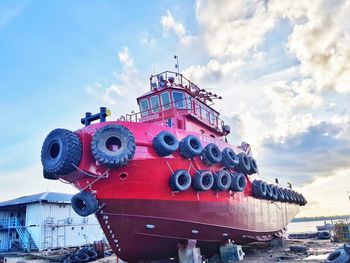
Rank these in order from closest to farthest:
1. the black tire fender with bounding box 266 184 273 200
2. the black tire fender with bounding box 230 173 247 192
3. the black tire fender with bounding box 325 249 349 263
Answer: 1. the black tire fender with bounding box 325 249 349 263
2. the black tire fender with bounding box 230 173 247 192
3. the black tire fender with bounding box 266 184 273 200

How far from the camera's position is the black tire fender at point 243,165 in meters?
15.5

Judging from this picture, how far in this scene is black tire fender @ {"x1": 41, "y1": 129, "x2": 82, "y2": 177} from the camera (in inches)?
405

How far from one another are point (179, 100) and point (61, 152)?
6757 millimetres

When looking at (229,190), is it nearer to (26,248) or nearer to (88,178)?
(88,178)

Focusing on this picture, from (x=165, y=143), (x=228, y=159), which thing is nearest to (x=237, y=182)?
(x=228, y=159)

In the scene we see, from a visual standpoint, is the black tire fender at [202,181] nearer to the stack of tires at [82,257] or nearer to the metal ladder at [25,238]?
the stack of tires at [82,257]

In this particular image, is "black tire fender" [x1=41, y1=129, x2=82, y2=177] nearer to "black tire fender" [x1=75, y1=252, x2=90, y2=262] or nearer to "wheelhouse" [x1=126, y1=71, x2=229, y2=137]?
"wheelhouse" [x1=126, y1=71, x2=229, y2=137]

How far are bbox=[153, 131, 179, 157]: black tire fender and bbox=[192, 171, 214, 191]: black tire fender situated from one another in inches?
60.0

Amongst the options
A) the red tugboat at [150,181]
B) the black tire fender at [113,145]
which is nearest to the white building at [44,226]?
the red tugboat at [150,181]

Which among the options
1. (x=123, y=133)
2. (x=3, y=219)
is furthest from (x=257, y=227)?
(x=3, y=219)

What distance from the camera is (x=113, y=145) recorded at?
10555 millimetres

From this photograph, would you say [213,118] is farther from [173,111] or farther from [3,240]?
[3,240]

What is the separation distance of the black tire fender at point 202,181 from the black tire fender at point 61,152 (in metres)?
4.41

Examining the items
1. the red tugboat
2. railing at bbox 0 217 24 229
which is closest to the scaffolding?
railing at bbox 0 217 24 229
